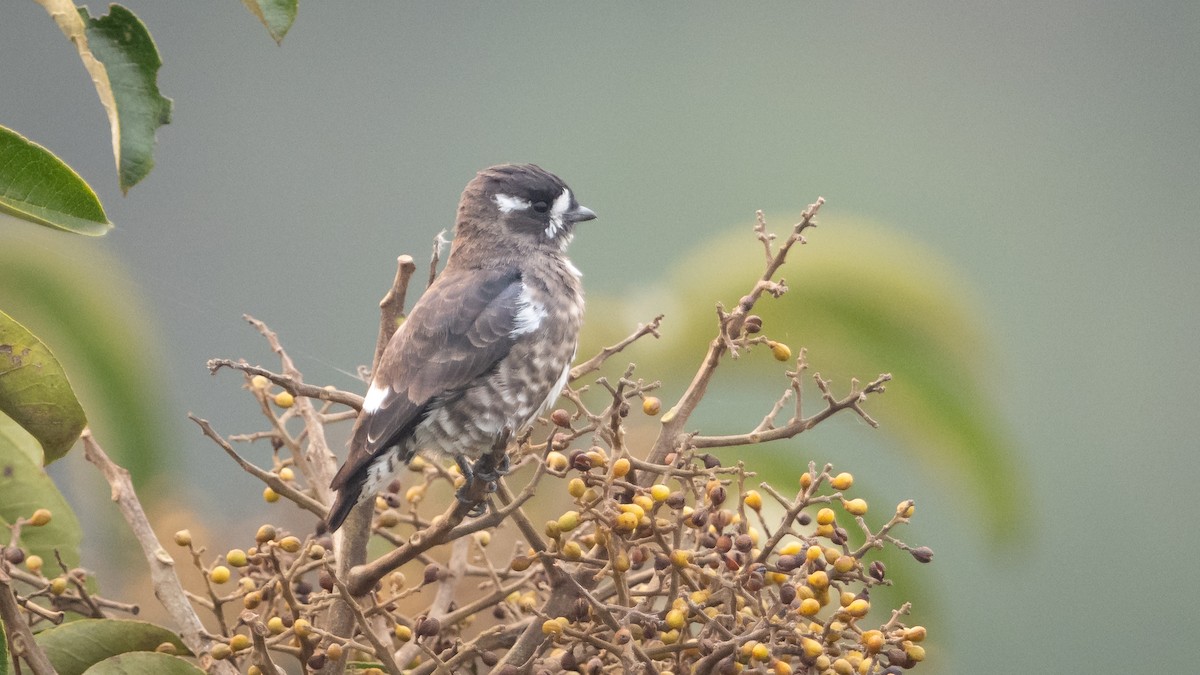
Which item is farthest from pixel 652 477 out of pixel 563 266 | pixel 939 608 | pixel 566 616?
pixel 939 608

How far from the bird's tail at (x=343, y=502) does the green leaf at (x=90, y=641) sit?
0.51 ft

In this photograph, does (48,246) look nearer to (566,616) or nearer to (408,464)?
(408,464)

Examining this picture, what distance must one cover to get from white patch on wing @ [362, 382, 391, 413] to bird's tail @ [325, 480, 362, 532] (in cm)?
12

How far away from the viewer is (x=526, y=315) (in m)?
1.37

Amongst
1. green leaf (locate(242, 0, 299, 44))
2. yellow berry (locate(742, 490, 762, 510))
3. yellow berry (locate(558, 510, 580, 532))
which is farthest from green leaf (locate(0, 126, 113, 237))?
yellow berry (locate(742, 490, 762, 510))

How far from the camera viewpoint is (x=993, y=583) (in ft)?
12.1

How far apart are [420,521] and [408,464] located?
84 millimetres

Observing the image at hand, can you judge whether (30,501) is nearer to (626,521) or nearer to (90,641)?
(90,641)

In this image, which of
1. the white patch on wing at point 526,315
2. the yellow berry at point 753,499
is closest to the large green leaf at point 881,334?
the white patch on wing at point 526,315

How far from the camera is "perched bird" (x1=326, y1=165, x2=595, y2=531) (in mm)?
1256

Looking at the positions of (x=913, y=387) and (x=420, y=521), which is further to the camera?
(x=913, y=387)

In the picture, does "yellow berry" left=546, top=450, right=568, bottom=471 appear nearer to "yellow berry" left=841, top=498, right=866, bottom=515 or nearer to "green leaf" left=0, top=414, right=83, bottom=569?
"yellow berry" left=841, top=498, right=866, bottom=515

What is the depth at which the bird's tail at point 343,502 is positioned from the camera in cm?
100

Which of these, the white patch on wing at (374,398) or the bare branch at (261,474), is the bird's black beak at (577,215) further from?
the bare branch at (261,474)
